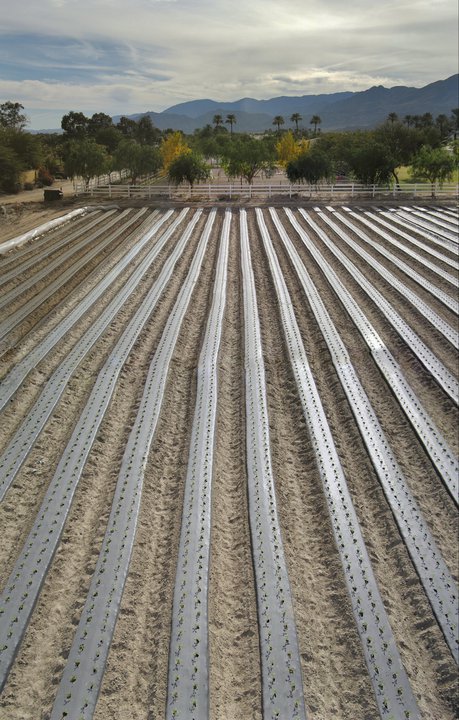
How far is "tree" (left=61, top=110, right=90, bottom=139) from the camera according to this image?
7988 cm

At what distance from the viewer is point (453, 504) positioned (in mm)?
7562

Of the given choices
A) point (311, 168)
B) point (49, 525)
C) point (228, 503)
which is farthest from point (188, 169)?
point (49, 525)

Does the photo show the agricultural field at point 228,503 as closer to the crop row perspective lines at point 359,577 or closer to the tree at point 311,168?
the crop row perspective lines at point 359,577

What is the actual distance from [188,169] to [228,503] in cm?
2923

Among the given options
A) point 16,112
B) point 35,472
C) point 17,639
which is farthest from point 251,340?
point 16,112

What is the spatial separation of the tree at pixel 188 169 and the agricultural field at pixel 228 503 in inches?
786

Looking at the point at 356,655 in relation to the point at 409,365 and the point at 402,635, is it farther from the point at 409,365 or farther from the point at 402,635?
the point at 409,365

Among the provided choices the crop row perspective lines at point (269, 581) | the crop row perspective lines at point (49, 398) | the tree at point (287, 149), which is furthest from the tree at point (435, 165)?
the crop row perspective lines at point (269, 581)

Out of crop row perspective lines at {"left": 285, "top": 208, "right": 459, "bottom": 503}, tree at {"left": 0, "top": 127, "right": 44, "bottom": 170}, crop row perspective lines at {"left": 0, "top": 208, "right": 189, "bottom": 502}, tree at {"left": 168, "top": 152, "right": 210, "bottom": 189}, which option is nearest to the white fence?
tree at {"left": 168, "top": 152, "right": 210, "bottom": 189}

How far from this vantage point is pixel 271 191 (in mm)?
33219

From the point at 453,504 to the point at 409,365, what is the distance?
4.32 meters

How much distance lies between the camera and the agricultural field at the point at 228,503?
5.09m

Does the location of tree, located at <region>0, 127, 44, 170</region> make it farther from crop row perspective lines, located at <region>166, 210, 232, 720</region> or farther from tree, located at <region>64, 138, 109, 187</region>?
crop row perspective lines, located at <region>166, 210, 232, 720</region>

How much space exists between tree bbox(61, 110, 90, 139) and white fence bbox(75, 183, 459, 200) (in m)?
53.7
